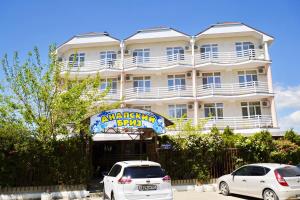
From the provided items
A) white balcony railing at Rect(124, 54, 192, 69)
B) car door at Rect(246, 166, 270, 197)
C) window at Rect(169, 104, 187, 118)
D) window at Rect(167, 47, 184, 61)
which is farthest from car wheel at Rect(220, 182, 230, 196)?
window at Rect(167, 47, 184, 61)

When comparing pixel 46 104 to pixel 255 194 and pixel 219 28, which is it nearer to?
pixel 255 194

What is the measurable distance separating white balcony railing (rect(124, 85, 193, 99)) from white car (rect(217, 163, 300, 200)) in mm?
15669

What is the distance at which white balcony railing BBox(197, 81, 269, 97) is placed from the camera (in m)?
26.4

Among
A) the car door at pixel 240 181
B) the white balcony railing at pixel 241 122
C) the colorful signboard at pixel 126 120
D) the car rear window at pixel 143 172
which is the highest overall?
the white balcony railing at pixel 241 122

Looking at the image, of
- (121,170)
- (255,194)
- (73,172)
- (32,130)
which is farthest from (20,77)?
(255,194)

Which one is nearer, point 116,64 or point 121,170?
point 121,170

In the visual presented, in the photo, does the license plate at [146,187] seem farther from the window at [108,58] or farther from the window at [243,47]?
the window at [243,47]

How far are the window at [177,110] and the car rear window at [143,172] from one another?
18.4 metres

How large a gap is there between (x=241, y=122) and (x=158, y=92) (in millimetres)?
8484

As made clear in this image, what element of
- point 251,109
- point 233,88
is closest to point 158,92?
point 233,88

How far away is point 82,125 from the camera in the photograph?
13164 mm

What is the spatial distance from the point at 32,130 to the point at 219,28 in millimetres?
21370

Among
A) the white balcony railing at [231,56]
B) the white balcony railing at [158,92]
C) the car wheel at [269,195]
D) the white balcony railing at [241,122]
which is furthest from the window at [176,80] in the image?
the car wheel at [269,195]

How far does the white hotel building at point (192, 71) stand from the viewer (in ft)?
86.6
